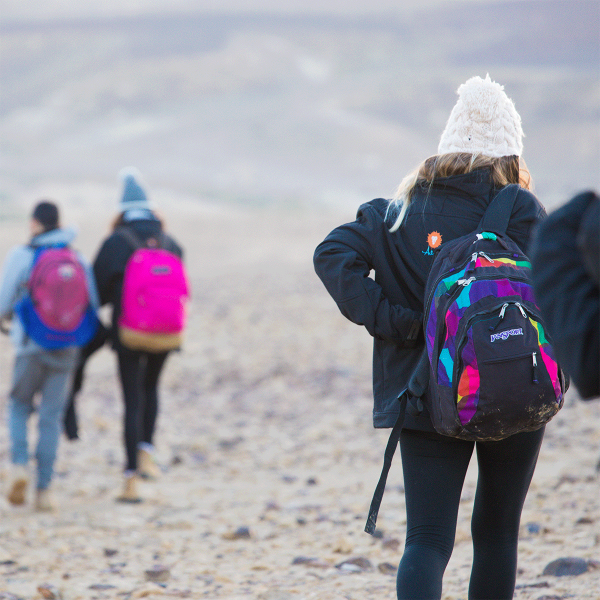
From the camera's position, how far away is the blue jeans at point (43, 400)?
563cm

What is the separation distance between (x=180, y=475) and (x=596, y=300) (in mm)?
5231

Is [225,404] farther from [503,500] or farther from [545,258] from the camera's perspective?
[545,258]

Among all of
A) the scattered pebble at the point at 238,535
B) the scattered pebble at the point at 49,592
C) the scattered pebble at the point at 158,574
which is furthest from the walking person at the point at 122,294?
the scattered pebble at the point at 49,592

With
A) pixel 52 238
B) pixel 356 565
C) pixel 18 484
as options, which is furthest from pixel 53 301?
pixel 356 565

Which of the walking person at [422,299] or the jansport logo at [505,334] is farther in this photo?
the walking person at [422,299]

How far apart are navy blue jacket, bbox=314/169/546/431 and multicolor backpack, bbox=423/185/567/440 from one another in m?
0.19

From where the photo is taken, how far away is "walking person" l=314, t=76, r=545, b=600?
8.53 feet

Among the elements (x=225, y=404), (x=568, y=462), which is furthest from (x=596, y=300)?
(x=225, y=404)

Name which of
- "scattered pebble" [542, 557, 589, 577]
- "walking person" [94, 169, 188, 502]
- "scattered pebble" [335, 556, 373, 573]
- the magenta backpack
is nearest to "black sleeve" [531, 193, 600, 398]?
"scattered pebble" [542, 557, 589, 577]

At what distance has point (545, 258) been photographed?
193 cm

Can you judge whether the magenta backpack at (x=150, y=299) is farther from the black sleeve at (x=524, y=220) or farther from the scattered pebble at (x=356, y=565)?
the black sleeve at (x=524, y=220)

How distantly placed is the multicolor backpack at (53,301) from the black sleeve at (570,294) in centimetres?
416

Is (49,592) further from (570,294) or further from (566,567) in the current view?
(570,294)

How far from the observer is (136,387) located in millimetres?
6043
